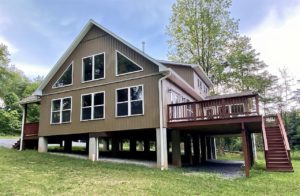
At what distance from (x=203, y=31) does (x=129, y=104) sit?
1630 centimetres

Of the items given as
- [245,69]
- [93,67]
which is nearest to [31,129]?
[93,67]

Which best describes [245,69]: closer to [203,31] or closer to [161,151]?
[203,31]

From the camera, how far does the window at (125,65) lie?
14.1 m

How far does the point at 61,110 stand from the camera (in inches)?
652

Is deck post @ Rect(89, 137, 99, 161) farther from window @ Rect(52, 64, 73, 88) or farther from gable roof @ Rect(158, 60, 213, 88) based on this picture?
gable roof @ Rect(158, 60, 213, 88)

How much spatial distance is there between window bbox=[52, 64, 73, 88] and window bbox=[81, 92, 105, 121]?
1.81 metres

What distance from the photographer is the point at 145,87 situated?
13586 millimetres

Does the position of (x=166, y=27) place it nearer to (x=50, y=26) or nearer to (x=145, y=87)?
(x=50, y=26)

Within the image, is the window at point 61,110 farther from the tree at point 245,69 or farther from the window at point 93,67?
the tree at point 245,69

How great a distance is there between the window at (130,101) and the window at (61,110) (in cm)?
386

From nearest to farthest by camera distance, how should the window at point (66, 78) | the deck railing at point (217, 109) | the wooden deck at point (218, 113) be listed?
the wooden deck at point (218, 113), the deck railing at point (217, 109), the window at point (66, 78)

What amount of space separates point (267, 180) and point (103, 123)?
8.74m

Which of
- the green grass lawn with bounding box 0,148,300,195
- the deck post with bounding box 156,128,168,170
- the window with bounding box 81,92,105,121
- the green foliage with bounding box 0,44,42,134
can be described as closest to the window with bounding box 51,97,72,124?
the window with bounding box 81,92,105,121

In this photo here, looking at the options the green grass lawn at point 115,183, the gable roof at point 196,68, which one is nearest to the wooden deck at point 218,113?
the green grass lawn at point 115,183
